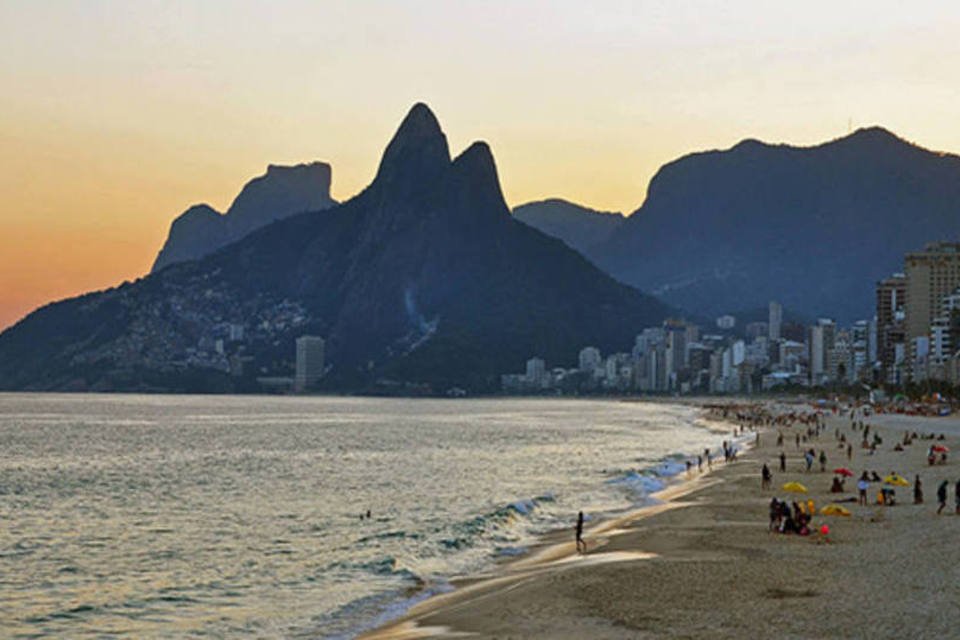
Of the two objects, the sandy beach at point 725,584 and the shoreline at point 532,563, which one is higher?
the sandy beach at point 725,584

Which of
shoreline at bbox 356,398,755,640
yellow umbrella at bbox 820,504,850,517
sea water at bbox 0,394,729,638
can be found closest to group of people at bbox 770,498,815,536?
yellow umbrella at bbox 820,504,850,517

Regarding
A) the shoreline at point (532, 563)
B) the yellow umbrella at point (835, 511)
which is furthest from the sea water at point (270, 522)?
the yellow umbrella at point (835, 511)

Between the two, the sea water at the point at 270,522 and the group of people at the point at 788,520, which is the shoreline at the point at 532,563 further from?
the group of people at the point at 788,520

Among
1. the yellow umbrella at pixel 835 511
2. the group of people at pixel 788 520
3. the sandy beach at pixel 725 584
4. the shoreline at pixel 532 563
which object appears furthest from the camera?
the yellow umbrella at pixel 835 511

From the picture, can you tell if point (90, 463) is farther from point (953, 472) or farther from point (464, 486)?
point (953, 472)

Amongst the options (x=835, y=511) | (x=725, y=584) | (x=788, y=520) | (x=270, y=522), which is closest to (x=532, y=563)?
(x=725, y=584)

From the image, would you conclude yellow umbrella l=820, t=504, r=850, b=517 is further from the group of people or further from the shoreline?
the shoreline

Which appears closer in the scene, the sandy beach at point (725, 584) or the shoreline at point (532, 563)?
the sandy beach at point (725, 584)

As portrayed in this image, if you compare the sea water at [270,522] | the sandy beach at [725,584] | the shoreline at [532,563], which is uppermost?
the sandy beach at [725,584]
